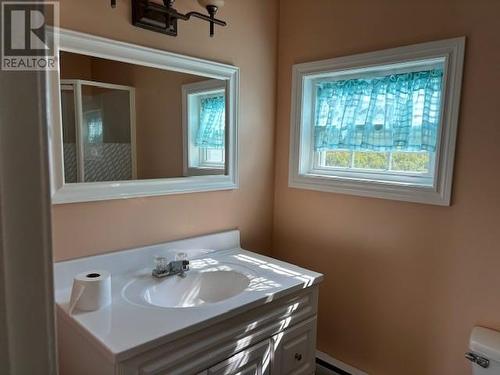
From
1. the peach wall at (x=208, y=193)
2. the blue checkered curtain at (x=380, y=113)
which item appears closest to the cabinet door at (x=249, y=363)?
the peach wall at (x=208, y=193)

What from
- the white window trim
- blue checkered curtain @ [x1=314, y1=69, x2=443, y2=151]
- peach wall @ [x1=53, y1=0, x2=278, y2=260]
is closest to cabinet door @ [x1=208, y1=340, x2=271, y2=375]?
peach wall @ [x1=53, y1=0, x2=278, y2=260]

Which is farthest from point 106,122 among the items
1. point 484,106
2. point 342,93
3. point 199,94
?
point 484,106

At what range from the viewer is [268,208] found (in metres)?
2.27

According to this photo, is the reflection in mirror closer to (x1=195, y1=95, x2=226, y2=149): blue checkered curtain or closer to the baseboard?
(x1=195, y1=95, x2=226, y2=149): blue checkered curtain

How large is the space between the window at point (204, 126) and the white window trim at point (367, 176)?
1.53ft

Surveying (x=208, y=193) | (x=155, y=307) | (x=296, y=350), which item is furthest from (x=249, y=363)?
(x=208, y=193)

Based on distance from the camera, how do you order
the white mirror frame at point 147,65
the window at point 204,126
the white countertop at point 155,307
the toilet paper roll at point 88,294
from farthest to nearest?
1. the window at point 204,126
2. the white mirror frame at point 147,65
3. the toilet paper roll at point 88,294
4. the white countertop at point 155,307

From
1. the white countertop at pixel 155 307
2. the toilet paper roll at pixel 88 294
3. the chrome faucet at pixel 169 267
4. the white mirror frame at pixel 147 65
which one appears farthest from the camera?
the chrome faucet at pixel 169 267

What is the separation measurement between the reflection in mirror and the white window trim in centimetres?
46

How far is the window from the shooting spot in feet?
5.90

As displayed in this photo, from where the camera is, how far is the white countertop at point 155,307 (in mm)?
Result: 1091

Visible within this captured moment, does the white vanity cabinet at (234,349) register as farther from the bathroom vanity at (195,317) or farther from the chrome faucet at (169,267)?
the chrome faucet at (169,267)

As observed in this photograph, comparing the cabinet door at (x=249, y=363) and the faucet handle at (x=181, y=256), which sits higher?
the faucet handle at (x=181, y=256)

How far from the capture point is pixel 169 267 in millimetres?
1599
